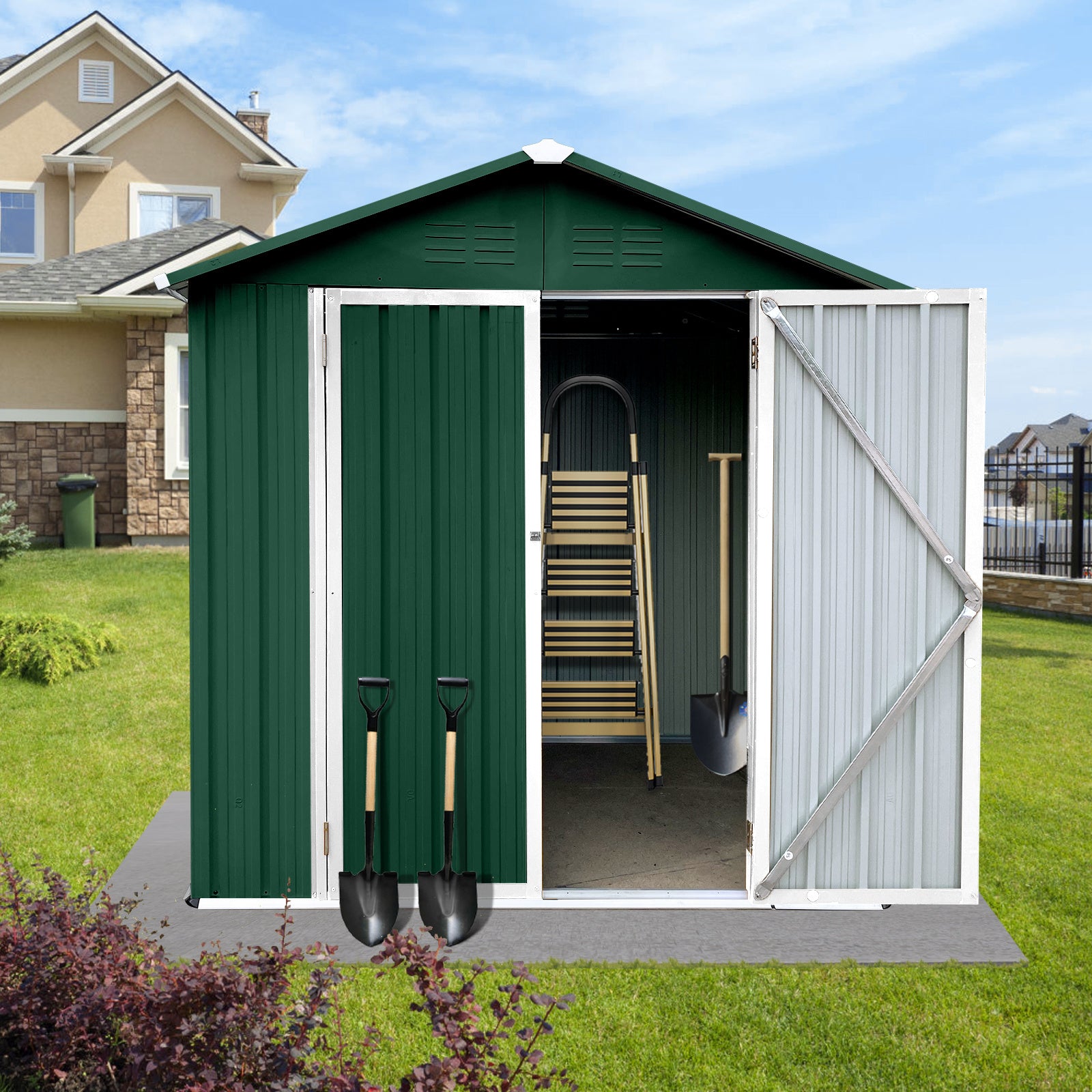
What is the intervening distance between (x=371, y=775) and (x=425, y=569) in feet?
2.81

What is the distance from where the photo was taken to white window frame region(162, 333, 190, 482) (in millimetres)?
13547

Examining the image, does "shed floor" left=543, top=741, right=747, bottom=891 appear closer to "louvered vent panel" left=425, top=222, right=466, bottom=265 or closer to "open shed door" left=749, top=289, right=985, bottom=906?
"open shed door" left=749, top=289, right=985, bottom=906

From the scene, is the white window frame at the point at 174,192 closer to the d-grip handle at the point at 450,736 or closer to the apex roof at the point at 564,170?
the apex roof at the point at 564,170

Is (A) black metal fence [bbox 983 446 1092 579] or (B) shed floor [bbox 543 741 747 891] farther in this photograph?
(A) black metal fence [bbox 983 446 1092 579]

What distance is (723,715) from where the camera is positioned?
6.42m

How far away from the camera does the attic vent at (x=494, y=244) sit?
172 inches

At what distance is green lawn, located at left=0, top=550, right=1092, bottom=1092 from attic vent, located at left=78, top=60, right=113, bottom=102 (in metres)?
13.2

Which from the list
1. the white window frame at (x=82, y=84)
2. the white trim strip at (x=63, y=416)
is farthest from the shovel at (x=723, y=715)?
the white window frame at (x=82, y=84)

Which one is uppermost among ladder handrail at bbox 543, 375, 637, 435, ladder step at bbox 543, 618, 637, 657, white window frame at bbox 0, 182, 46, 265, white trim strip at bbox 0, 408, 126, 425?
white window frame at bbox 0, 182, 46, 265

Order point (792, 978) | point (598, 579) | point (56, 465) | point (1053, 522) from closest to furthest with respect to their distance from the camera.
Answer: point (792, 978) → point (598, 579) → point (56, 465) → point (1053, 522)

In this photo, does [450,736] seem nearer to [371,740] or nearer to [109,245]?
[371,740]

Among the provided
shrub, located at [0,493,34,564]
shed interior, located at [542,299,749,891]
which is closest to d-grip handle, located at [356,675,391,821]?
→ shed interior, located at [542,299,749,891]

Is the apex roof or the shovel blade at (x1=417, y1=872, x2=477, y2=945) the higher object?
the apex roof

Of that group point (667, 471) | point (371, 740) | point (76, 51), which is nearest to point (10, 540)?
point (667, 471)
